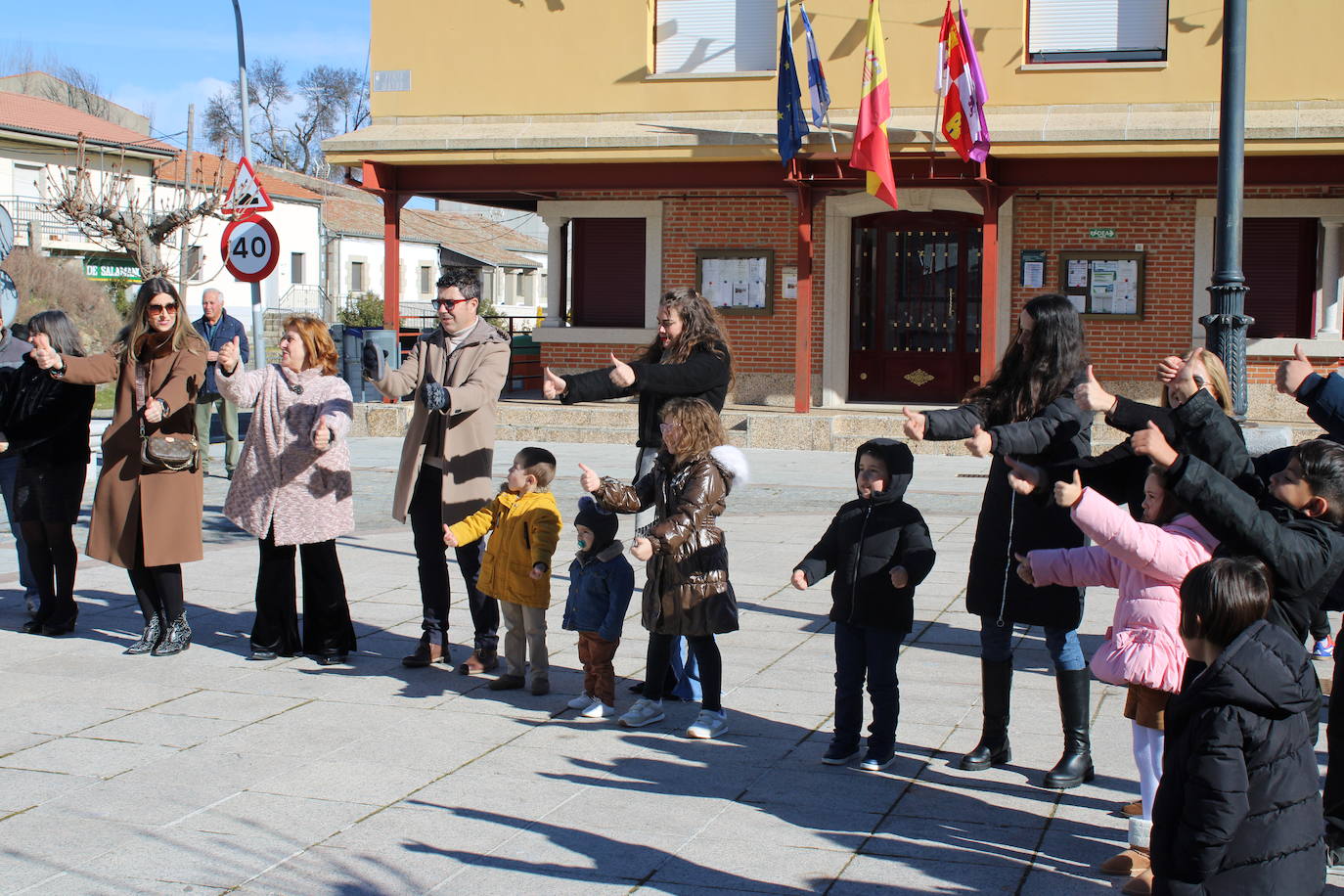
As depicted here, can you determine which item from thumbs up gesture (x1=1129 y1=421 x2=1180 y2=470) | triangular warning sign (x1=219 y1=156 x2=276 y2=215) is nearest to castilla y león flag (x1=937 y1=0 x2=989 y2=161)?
triangular warning sign (x1=219 y1=156 x2=276 y2=215)

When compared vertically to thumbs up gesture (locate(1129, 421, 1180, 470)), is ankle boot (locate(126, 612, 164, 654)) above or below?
below

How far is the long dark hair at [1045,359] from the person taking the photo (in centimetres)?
496

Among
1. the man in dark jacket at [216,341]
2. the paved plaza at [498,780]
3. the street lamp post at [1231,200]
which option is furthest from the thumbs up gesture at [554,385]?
the man in dark jacket at [216,341]

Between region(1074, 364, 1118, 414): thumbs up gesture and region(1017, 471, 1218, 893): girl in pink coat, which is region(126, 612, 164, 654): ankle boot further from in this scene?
region(1074, 364, 1118, 414): thumbs up gesture

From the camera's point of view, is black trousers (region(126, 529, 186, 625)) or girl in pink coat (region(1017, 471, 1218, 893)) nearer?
girl in pink coat (region(1017, 471, 1218, 893))

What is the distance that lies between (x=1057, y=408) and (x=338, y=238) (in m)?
53.1

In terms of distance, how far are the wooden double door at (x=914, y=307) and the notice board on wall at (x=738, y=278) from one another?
1217mm

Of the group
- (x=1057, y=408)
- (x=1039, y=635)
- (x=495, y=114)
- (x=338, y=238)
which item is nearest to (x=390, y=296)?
(x=495, y=114)

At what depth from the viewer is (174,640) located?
7.16 metres

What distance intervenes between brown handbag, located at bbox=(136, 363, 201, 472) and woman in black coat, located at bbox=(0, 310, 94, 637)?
1.85 feet

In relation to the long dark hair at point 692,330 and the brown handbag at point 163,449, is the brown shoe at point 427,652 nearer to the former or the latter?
the brown handbag at point 163,449

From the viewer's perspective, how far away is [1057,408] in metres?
4.94

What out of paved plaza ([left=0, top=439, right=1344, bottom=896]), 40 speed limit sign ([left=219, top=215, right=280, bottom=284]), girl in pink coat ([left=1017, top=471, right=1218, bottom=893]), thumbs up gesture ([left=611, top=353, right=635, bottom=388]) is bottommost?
paved plaza ([left=0, top=439, right=1344, bottom=896])

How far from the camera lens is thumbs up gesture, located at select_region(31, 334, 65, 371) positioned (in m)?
7.08
